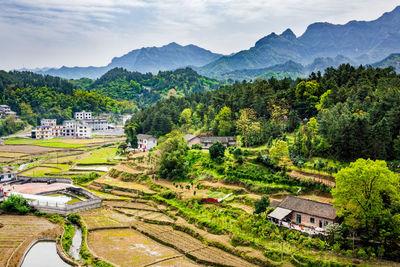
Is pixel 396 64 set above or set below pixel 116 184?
above

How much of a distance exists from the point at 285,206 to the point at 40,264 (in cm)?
1799

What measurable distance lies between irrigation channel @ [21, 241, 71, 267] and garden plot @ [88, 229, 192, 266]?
239cm

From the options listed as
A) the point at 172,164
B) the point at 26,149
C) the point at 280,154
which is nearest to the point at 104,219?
the point at 172,164

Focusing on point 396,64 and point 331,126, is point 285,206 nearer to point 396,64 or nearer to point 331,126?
point 331,126

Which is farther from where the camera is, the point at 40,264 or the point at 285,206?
the point at 285,206

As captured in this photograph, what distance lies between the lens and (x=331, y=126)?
33875 mm

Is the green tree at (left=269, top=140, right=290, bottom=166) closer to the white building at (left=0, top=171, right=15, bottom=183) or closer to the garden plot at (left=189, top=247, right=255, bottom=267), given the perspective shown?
the garden plot at (left=189, top=247, right=255, bottom=267)

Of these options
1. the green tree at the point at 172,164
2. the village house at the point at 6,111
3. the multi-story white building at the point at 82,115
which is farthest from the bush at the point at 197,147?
the multi-story white building at the point at 82,115

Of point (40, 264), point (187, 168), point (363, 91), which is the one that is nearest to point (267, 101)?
point (363, 91)

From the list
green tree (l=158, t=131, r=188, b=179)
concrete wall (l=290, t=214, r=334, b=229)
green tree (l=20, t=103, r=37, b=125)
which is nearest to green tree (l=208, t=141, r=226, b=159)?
green tree (l=158, t=131, r=188, b=179)

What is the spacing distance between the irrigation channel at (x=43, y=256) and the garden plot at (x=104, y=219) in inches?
140

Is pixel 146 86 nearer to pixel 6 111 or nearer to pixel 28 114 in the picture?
pixel 28 114

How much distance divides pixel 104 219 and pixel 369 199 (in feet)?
69.0

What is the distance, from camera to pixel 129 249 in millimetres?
23328
